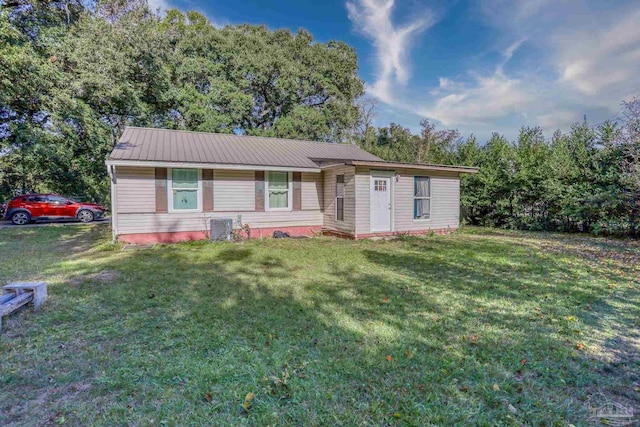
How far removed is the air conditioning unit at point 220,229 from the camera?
9.10m

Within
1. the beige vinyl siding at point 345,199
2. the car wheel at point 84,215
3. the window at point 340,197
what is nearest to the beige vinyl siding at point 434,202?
the beige vinyl siding at point 345,199

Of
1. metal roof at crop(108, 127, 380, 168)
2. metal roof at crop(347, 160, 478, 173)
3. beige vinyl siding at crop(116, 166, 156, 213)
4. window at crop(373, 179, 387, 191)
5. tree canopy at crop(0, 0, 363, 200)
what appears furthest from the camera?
tree canopy at crop(0, 0, 363, 200)

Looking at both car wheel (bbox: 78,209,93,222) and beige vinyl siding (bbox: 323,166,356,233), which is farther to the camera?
car wheel (bbox: 78,209,93,222)

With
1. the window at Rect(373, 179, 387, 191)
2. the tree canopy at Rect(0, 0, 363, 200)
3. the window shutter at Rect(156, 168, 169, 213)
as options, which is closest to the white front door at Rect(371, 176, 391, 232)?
the window at Rect(373, 179, 387, 191)

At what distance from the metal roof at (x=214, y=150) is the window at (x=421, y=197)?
3.19 meters

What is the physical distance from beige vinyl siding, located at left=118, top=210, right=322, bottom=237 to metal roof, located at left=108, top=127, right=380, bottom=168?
1551 millimetres

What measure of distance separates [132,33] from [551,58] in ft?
56.4

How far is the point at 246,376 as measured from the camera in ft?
8.11

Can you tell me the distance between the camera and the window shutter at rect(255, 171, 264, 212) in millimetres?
10050

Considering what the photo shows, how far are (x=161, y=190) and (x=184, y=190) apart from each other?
1.94ft

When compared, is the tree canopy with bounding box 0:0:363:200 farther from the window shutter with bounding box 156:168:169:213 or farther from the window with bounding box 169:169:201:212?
the window with bounding box 169:169:201:212

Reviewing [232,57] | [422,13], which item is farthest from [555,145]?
[232,57]

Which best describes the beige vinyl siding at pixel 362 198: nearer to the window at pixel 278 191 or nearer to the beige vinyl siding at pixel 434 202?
the beige vinyl siding at pixel 434 202

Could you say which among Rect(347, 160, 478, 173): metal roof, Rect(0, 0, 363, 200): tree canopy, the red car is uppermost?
Rect(0, 0, 363, 200): tree canopy
